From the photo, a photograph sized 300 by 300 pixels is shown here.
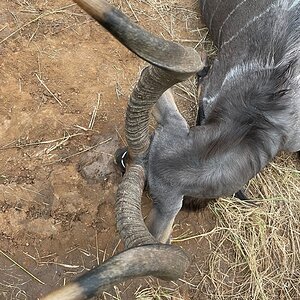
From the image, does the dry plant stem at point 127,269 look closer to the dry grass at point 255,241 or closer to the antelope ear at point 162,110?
the antelope ear at point 162,110

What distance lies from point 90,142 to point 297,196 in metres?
1.86

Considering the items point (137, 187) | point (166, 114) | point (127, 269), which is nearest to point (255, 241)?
point (166, 114)

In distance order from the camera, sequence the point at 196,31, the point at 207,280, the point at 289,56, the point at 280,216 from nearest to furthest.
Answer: the point at 289,56 → the point at 207,280 → the point at 280,216 → the point at 196,31

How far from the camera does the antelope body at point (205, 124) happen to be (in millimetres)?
2846

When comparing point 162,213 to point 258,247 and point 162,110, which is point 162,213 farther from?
point 258,247

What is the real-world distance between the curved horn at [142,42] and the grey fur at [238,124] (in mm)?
1119

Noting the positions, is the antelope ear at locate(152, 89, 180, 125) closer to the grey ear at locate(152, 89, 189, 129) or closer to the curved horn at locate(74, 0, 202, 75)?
the grey ear at locate(152, 89, 189, 129)

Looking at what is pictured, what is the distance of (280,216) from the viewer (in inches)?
201

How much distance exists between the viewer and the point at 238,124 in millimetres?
4184

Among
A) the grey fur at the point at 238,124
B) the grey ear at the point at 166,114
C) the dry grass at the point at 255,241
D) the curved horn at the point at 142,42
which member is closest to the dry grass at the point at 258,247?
the dry grass at the point at 255,241

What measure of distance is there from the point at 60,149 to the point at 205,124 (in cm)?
116

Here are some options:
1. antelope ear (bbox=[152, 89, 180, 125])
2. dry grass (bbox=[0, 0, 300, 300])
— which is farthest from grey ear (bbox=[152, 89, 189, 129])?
dry grass (bbox=[0, 0, 300, 300])

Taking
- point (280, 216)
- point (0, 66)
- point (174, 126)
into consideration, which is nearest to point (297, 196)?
point (280, 216)

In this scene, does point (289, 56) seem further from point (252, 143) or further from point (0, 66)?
point (0, 66)
